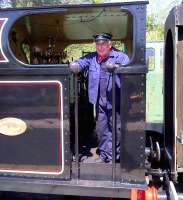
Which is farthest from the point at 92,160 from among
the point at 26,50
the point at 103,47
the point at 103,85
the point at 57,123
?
the point at 26,50

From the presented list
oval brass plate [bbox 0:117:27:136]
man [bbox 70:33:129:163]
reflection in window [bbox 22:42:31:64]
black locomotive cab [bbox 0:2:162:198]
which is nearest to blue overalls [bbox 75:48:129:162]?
man [bbox 70:33:129:163]

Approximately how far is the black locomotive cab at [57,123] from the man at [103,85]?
127mm

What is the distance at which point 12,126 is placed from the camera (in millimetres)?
3393

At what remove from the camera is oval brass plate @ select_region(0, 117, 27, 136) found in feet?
11.1

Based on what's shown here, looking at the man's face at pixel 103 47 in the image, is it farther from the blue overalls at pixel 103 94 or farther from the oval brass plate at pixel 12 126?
the oval brass plate at pixel 12 126

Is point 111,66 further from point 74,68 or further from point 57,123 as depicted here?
point 57,123

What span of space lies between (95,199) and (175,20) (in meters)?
1.65

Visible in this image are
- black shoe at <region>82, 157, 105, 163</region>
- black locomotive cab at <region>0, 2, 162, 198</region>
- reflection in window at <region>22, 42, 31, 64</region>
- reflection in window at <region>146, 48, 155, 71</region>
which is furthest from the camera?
reflection in window at <region>146, 48, 155, 71</region>

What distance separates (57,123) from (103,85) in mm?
486

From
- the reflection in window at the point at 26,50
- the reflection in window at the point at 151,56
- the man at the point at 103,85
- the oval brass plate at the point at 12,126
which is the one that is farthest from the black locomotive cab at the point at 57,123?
the reflection in window at the point at 151,56

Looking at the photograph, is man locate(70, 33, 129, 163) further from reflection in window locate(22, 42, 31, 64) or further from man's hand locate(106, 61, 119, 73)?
reflection in window locate(22, 42, 31, 64)

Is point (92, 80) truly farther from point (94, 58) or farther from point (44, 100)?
point (44, 100)

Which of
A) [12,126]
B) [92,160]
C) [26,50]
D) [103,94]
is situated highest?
[26,50]

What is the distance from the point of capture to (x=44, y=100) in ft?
10.8
